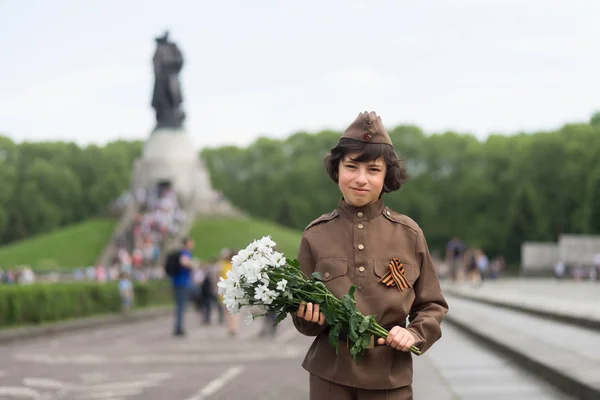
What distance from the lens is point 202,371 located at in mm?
11125

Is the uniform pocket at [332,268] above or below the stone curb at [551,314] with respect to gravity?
above

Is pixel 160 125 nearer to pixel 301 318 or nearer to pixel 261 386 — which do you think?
pixel 261 386

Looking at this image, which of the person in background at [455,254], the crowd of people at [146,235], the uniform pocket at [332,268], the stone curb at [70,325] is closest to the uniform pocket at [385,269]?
the uniform pocket at [332,268]

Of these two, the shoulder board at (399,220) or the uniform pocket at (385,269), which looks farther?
the shoulder board at (399,220)

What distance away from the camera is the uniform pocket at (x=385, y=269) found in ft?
13.2

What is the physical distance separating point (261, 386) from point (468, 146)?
79.9 meters

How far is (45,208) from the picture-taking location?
8562cm

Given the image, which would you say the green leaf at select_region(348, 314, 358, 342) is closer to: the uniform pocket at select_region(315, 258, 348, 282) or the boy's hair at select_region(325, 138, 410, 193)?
the uniform pocket at select_region(315, 258, 348, 282)

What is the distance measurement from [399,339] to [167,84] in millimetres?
61348

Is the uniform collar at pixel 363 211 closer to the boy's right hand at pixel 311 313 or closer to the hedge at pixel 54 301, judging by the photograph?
the boy's right hand at pixel 311 313

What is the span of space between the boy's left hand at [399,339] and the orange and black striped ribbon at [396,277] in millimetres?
217

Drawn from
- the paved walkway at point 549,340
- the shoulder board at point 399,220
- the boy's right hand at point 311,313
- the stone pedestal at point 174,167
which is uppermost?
the stone pedestal at point 174,167

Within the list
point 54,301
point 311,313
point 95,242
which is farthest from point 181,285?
point 95,242

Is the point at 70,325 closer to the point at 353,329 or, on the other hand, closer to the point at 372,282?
the point at 372,282
